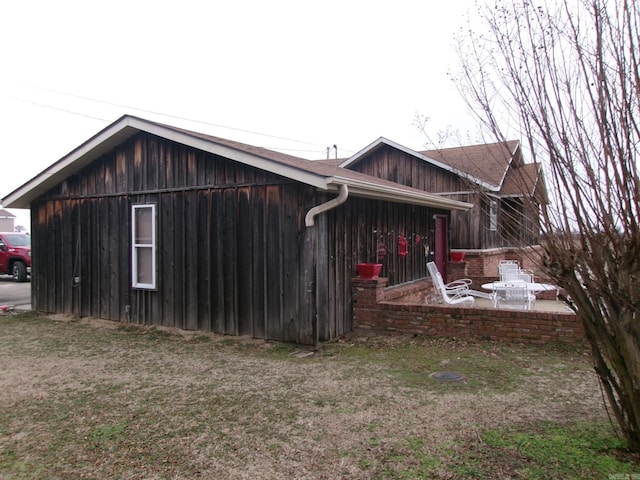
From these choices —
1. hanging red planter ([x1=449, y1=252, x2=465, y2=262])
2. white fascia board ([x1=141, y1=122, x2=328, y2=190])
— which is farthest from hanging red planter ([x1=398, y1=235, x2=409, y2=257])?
hanging red planter ([x1=449, y1=252, x2=465, y2=262])

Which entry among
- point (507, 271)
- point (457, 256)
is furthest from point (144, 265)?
point (457, 256)

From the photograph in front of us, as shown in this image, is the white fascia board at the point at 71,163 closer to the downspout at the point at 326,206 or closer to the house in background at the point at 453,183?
the downspout at the point at 326,206

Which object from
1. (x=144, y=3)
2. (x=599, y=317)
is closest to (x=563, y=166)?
(x=599, y=317)

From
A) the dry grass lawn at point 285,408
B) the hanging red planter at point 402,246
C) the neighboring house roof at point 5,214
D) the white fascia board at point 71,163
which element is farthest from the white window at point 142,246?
the neighboring house roof at point 5,214

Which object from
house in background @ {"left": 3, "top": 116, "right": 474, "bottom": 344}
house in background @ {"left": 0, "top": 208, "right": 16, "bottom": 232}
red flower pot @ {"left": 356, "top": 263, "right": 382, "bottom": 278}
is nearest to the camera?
house in background @ {"left": 3, "top": 116, "right": 474, "bottom": 344}

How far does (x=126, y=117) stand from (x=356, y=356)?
536 centimetres

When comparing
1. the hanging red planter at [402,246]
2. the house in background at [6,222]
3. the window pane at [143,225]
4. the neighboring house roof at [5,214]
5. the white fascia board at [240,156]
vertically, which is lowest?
the hanging red planter at [402,246]

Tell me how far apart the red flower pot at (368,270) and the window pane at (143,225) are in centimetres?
372

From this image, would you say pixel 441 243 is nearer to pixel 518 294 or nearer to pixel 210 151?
pixel 518 294

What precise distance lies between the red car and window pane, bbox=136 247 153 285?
35.4ft

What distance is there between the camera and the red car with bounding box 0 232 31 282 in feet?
55.3

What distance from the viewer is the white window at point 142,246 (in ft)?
27.5

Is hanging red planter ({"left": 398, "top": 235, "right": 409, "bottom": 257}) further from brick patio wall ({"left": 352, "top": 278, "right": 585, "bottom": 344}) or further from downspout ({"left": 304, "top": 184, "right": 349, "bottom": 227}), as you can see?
downspout ({"left": 304, "top": 184, "right": 349, "bottom": 227})

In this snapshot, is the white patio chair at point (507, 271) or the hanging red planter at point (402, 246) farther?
the white patio chair at point (507, 271)
